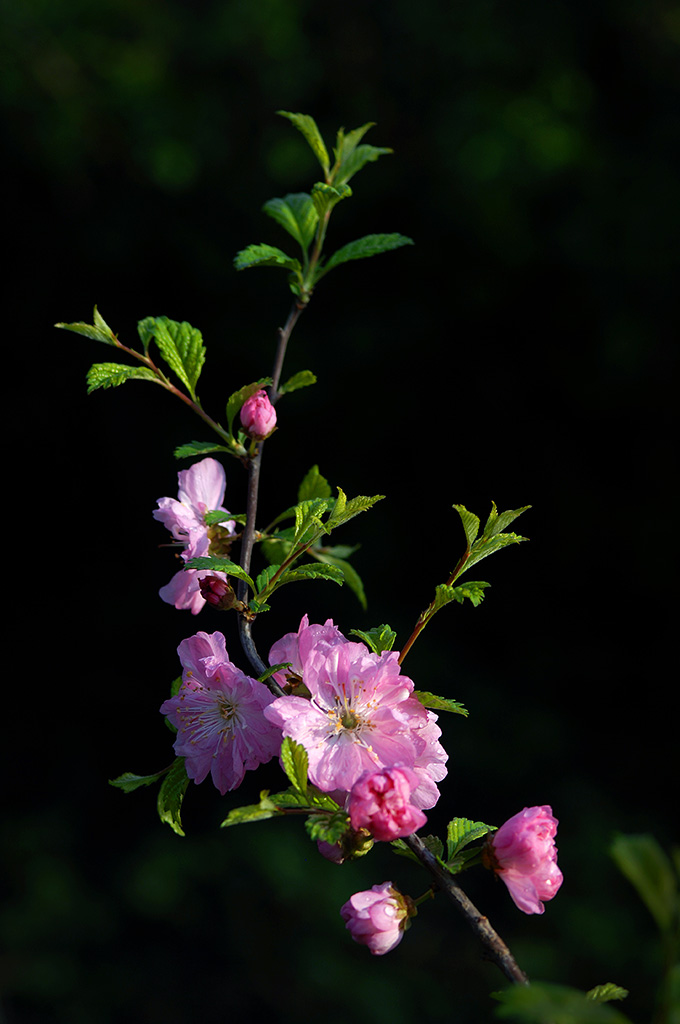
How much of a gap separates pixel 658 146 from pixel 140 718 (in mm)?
2547

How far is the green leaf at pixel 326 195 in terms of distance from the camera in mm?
592

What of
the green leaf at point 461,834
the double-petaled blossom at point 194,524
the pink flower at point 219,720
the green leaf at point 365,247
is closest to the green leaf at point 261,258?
the green leaf at point 365,247

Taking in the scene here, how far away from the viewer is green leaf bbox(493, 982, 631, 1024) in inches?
11.1

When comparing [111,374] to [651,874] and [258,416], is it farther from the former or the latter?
[651,874]

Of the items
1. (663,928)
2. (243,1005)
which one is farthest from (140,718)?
(663,928)

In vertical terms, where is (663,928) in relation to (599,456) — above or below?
above

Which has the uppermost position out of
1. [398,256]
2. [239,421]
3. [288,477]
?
[239,421]

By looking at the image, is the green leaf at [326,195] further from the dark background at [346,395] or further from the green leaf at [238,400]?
the dark background at [346,395]

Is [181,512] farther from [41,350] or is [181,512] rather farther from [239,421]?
[41,350]

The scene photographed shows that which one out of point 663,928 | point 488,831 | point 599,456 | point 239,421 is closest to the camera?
point 663,928

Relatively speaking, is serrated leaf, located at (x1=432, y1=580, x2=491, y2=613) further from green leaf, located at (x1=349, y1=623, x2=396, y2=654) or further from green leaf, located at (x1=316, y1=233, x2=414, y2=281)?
green leaf, located at (x1=316, y1=233, x2=414, y2=281)

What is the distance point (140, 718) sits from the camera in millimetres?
3355

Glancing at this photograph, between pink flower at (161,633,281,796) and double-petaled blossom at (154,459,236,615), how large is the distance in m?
0.04

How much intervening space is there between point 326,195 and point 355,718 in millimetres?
339
